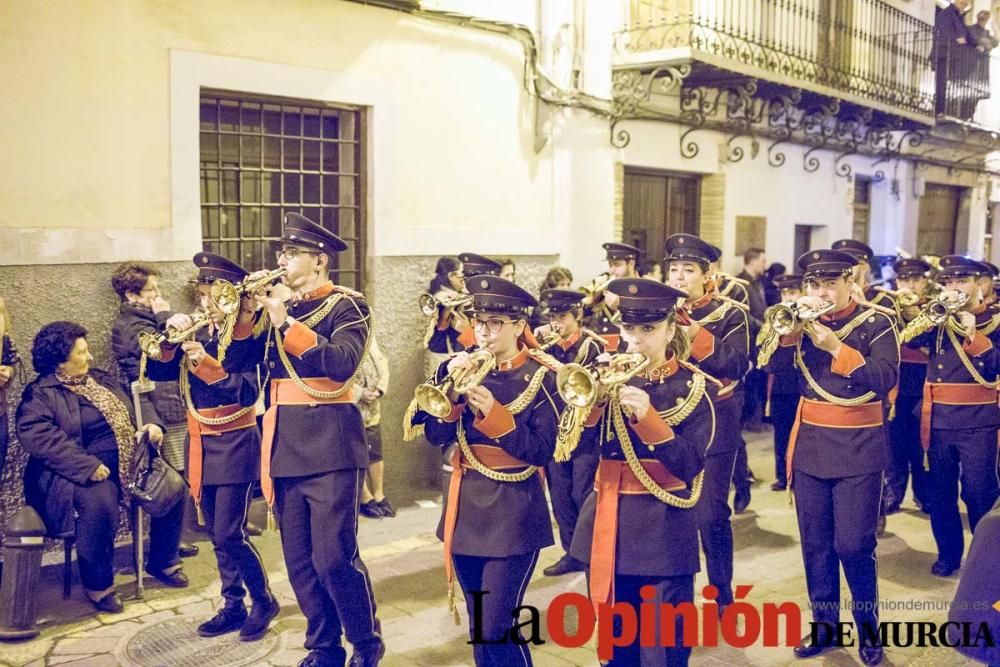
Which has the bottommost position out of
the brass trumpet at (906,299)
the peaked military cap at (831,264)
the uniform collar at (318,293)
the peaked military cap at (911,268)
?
the brass trumpet at (906,299)

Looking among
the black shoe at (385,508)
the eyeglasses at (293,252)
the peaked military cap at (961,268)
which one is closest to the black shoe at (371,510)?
the black shoe at (385,508)

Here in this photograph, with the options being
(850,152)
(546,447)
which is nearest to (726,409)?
(546,447)

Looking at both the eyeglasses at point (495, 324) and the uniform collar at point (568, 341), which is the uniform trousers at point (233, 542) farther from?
the uniform collar at point (568, 341)

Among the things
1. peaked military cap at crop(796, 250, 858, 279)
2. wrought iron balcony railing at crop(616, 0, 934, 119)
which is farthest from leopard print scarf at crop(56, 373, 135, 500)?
wrought iron balcony railing at crop(616, 0, 934, 119)

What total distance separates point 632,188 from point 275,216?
494 centimetres

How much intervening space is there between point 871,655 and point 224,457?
146 inches

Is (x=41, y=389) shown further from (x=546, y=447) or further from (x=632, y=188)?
(x=632, y=188)

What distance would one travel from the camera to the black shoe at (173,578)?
667 cm

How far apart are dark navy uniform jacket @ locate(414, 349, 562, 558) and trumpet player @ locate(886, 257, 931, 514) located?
4798 mm

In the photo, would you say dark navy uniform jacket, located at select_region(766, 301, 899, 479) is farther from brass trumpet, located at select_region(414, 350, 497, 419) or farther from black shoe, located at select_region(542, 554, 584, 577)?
brass trumpet, located at select_region(414, 350, 497, 419)

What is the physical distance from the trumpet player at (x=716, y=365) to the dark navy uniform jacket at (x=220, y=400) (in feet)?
8.47

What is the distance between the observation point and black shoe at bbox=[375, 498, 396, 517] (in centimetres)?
833

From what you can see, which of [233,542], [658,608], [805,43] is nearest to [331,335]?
[233,542]

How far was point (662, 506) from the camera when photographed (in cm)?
427
